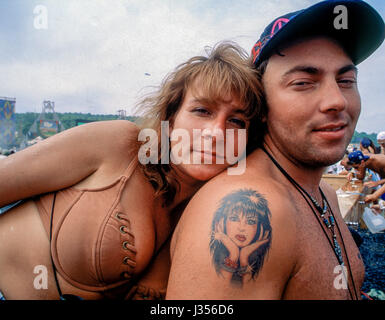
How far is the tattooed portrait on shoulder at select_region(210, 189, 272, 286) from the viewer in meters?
0.91

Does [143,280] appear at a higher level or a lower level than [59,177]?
lower

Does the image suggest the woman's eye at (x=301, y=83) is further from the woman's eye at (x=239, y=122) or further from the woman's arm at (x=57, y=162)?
the woman's arm at (x=57, y=162)

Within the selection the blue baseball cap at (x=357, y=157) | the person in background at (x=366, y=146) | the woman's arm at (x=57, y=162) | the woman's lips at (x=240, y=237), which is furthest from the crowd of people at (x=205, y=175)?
the person in background at (x=366, y=146)

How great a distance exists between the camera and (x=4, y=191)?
1259mm

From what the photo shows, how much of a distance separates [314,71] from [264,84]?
10.7 inches

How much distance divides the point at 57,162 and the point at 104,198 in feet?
1.00

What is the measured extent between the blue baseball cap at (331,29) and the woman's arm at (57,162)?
41.8 inches

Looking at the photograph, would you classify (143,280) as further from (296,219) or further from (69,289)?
(296,219)

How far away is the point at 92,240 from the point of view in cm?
123

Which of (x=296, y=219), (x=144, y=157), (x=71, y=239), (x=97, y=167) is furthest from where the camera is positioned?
(x=144, y=157)

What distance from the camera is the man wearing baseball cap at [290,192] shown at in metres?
0.93

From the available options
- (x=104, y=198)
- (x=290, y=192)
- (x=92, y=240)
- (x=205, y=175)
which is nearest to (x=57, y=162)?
(x=104, y=198)
